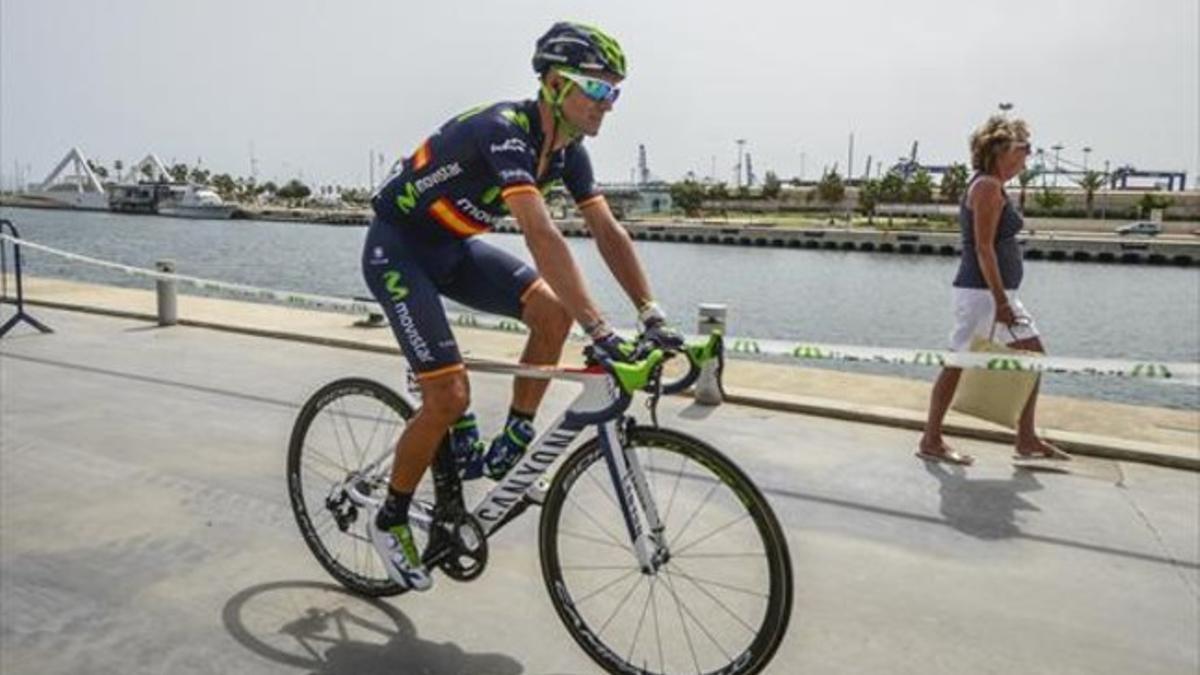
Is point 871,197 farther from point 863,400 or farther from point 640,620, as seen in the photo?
point 640,620

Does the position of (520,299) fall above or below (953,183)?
below

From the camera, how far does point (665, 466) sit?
3166 mm

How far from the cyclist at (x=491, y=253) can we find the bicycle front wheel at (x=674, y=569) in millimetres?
348

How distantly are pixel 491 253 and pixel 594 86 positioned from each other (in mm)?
853

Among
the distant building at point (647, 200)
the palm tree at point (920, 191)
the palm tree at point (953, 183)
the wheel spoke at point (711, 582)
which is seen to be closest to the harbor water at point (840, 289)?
the wheel spoke at point (711, 582)

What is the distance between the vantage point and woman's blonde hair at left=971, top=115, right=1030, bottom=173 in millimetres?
5887

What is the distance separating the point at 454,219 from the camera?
11.1ft

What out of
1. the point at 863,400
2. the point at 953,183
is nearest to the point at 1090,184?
the point at 953,183

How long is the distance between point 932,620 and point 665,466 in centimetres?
148

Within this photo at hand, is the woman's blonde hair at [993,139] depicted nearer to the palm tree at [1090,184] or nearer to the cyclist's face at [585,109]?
the cyclist's face at [585,109]

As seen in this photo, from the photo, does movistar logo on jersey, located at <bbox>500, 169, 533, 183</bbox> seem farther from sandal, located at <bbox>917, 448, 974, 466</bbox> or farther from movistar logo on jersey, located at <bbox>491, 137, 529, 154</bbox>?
sandal, located at <bbox>917, 448, 974, 466</bbox>

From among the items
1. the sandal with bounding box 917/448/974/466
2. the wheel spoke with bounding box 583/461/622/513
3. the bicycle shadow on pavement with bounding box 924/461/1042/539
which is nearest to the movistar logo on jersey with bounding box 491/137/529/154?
the wheel spoke with bounding box 583/461/622/513

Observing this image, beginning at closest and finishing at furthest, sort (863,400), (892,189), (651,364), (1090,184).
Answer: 1. (651,364)
2. (863,400)
3. (1090,184)
4. (892,189)

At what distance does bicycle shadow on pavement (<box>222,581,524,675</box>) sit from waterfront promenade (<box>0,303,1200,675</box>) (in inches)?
0.4
